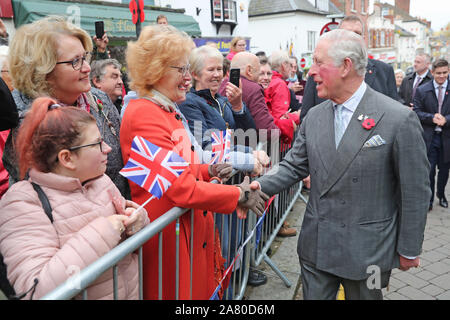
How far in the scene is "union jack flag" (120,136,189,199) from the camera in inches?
75.7

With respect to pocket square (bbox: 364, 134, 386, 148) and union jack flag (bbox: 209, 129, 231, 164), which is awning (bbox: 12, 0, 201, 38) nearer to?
union jack flag (bbox: 209, 129, 231, 164)

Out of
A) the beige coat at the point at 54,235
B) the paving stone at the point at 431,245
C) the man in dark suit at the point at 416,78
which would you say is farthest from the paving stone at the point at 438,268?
the man in dark suit at the point at 416,78

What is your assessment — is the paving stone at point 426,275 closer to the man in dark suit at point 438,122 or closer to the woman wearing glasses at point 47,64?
the man in dark suit at point 438,122

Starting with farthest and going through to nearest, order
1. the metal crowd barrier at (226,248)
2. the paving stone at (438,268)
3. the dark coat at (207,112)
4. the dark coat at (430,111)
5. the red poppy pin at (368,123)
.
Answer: the dark coat at (430,111) → the paving stone at (438,268) → the dark coat at (207,112) → the red poppy pin at (368,123) → the metal crowd barrier at (226,248)

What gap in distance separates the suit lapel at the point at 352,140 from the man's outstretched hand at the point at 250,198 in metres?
0.42

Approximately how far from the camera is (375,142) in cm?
214

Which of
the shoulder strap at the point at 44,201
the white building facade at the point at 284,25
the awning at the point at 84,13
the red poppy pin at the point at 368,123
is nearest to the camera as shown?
the shoulder strap at the point at 44,201

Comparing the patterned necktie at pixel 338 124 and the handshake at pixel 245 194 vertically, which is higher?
the patterned necktie at pixel 338 124

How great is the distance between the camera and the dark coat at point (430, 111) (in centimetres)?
627

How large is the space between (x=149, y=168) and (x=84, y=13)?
10.9 m

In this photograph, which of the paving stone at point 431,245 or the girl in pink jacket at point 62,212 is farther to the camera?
the paving stone at point 431,245

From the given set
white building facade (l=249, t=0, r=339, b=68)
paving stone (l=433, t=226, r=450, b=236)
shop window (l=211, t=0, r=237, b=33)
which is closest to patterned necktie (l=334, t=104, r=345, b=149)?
paving stone (l=433, t=226, r=450, b=236)
